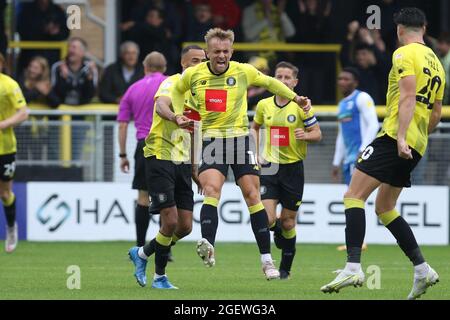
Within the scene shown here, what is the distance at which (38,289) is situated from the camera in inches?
442

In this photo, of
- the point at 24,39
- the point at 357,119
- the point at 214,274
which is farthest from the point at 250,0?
the point at 214,274

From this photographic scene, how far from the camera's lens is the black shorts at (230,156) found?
1164 centimetres

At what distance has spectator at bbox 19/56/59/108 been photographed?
62.0ft

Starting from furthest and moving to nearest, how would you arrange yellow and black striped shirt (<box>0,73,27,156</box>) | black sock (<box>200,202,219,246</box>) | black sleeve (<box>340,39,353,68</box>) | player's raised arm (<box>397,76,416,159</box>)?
black sleeve (<box>340,39,353,68</box>) < yellow and black striped shirt (<box>0,73,27,156</box>) < black sock (<box>200,202,219,246</box>) < player's raised arm (<box>397,76,416,159</box>)

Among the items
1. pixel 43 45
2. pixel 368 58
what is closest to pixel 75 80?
pixel 43 45

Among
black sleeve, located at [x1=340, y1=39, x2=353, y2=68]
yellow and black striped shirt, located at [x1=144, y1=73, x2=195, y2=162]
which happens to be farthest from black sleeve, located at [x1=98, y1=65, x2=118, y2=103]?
yellow and black striped shirt, located at [x1=144, y1=73, x2=195, y2=162]

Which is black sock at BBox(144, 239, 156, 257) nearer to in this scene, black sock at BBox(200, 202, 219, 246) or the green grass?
the green grass

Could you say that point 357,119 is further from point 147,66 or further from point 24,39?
point 24,39

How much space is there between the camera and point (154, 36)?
20.2 metres

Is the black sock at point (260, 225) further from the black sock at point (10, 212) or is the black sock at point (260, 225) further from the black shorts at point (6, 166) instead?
the black sock at point (10, 212)

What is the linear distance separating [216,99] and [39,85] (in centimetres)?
792

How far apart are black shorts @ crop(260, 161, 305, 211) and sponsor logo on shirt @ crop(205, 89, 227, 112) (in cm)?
179

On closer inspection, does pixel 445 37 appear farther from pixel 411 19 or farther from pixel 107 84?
pixel 411 19

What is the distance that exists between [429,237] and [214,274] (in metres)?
5.77
